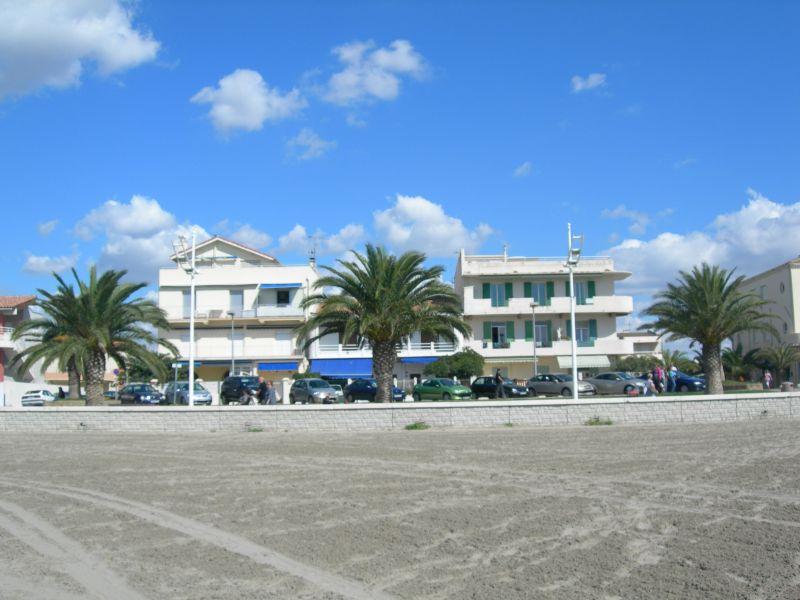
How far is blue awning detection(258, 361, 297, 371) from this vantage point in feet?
209

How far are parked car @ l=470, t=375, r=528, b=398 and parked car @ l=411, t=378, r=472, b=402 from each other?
2.42ft

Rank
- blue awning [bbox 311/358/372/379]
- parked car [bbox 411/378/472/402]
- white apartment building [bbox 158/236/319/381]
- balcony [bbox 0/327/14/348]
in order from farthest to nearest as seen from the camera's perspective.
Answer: white apartment building [bbox 158/236/319/381] < blue awning [bbox 311/358/372/379] < balcony [bbox 0/327/14/348] < parked car [bbox 411/378/472/402]

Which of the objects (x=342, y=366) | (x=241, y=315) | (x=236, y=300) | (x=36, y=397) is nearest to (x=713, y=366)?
(x=342, y=366)

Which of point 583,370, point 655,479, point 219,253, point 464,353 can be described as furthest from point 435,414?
point 219,253

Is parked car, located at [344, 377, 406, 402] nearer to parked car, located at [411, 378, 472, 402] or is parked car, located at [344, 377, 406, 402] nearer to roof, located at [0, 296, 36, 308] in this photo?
parked car, located at [411, 378, 472, 402]

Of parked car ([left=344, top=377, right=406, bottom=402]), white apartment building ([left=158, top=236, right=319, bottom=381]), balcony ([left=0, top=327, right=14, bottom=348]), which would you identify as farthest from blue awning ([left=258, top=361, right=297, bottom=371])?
parked car ([left=344, top=377, right=406, bottom=402])

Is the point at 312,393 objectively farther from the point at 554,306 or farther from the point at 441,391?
the point at 554,306

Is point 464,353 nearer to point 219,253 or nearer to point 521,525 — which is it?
point 219,253

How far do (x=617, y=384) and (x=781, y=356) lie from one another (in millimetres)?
21296

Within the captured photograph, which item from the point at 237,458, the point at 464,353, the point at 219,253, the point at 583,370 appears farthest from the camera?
the point at 219,253

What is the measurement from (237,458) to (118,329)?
17.2 meters

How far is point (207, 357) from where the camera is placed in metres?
64.5

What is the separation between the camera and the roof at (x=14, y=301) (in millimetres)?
59500

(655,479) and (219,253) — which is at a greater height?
(219,253)
